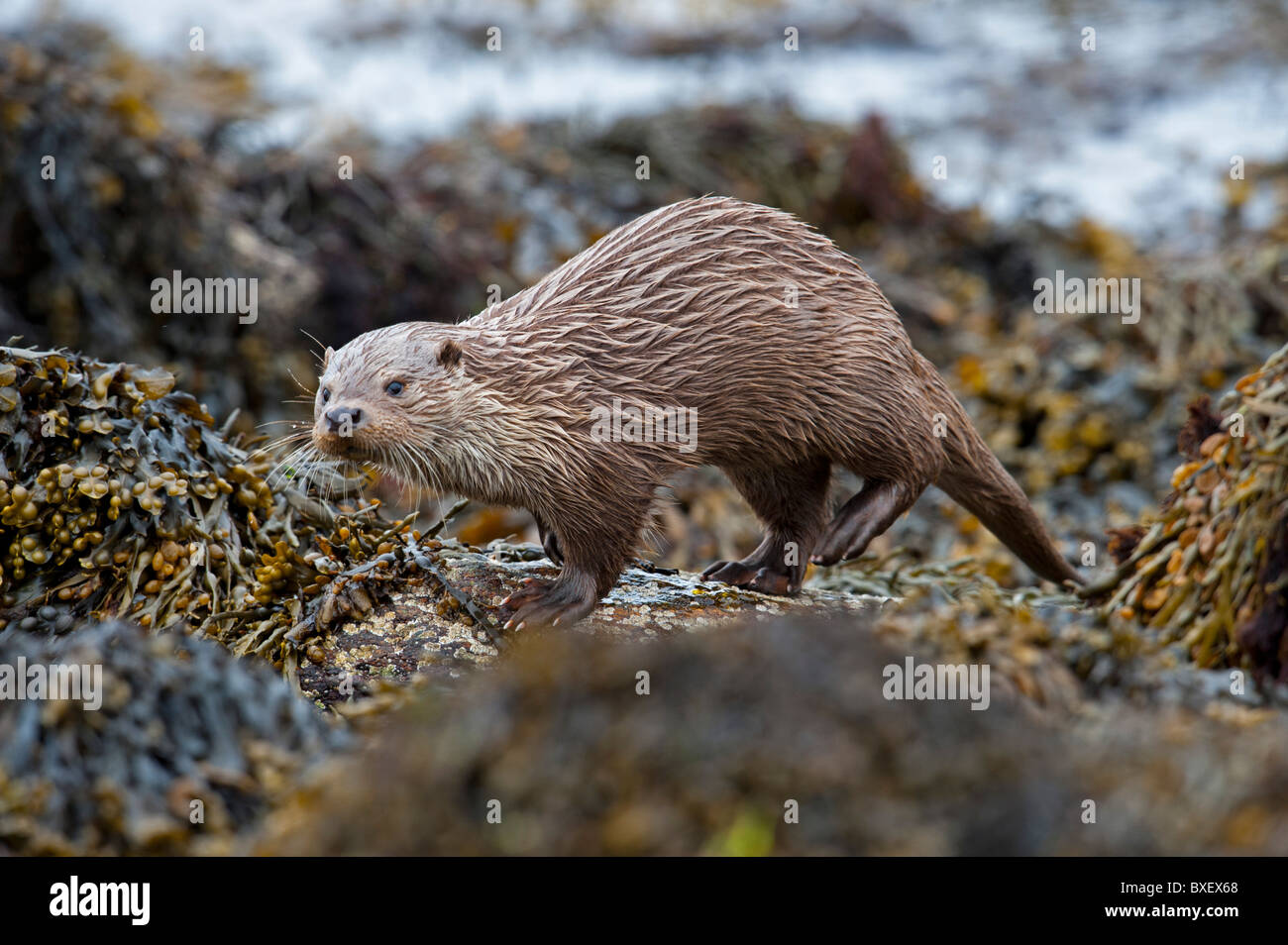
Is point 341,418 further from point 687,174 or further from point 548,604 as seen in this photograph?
point 687,174

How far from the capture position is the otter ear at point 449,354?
3.64 metres

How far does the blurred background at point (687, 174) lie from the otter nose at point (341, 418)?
1215 millimetres

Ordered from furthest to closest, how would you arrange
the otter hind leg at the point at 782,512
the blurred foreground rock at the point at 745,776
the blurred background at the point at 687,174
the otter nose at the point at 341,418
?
the blurred background at the point at 687,174 → the otter hind leg at the point at 782,512 → the otter nose at the point at 341,418 → the blurred foreground rock at the point at 745,776

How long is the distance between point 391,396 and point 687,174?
5360mm

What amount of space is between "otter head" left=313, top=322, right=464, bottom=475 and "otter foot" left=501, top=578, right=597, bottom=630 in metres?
0.45

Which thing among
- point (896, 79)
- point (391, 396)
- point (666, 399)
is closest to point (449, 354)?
point (391, 396)

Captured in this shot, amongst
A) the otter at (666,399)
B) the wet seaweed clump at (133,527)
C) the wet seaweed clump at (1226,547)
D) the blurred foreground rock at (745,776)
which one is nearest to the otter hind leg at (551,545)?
the otter at (666,399)

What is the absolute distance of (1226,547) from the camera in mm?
3285

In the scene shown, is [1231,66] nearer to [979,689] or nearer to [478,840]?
[979,689]

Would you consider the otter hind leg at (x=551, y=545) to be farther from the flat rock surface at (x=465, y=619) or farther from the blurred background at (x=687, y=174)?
the blurred background at (x=687, y=174)

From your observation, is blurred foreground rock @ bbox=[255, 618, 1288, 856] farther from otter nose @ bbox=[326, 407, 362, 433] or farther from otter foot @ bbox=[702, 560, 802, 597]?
otter foot @ bbox=[702, 560, 802, 597]

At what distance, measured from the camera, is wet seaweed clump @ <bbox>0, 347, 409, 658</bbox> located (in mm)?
3576

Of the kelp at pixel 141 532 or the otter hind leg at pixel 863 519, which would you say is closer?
the kelp at pixel 141 532

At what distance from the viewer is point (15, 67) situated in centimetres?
626
